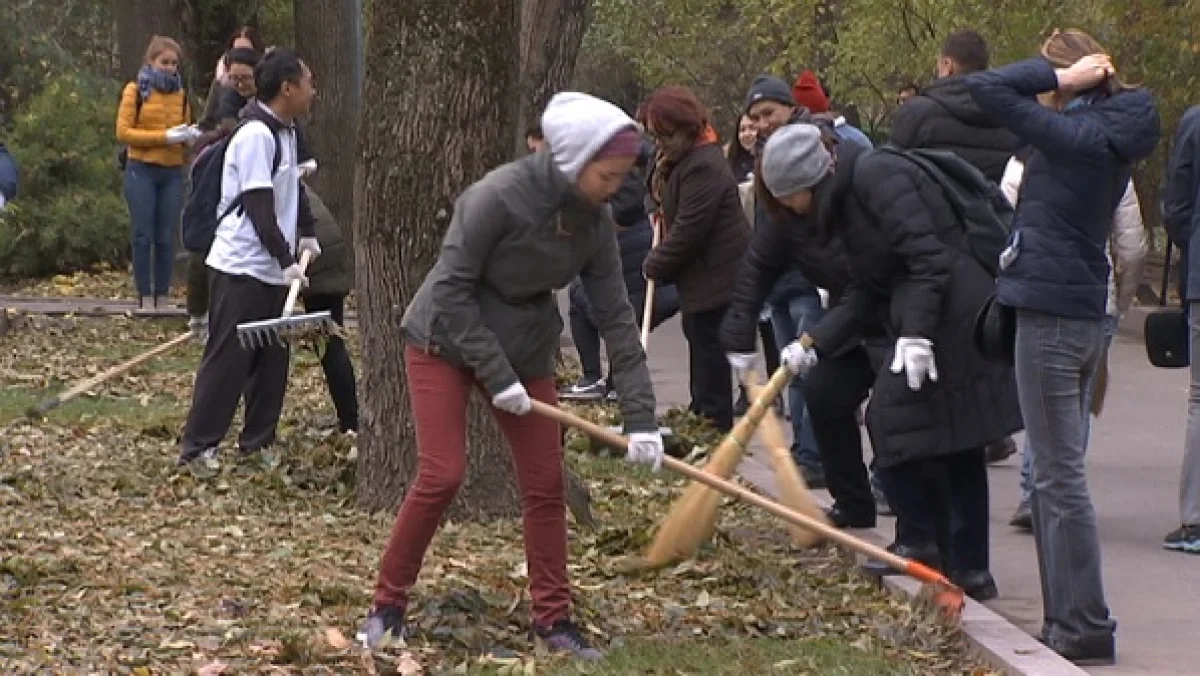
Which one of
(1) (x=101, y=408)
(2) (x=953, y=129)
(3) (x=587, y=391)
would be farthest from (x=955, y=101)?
(1) (x=101, y=408)

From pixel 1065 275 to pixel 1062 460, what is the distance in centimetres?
57

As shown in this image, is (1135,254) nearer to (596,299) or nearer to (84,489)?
(596,299)

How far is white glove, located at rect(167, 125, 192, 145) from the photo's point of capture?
16938 millimetres

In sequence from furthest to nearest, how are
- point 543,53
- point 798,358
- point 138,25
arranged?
point 138,25, point 543,53, point 798,358

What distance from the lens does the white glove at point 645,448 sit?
22.5ft

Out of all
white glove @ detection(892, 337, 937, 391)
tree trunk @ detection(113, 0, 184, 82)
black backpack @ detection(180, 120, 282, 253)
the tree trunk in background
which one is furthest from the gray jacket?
tree trunk @ detection(113, 0, 184, 82)

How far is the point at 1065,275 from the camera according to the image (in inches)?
269

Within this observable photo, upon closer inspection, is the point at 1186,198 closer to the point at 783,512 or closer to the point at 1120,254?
the point at 1120,254

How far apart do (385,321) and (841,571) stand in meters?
2.02

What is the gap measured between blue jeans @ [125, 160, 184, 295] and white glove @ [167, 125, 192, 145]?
51cm

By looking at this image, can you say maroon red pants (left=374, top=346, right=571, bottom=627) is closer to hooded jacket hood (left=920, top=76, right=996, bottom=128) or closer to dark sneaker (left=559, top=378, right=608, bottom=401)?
hooded jacket hood (left=920, top=76, right=996, bottom=128)

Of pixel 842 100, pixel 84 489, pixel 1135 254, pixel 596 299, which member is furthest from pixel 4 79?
pixel 596 299

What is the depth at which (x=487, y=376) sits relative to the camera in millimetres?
6621

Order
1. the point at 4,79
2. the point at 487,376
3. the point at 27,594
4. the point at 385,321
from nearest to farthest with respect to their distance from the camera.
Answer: the point at 487,376, the point at 27,594, the point at 385,321, the point at 4,79
